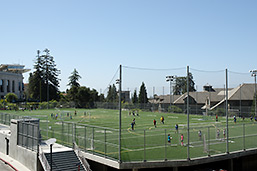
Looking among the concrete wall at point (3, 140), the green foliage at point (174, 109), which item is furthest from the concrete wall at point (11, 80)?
the concrete wall at point (3, 140)

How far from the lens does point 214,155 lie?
71.8 feet

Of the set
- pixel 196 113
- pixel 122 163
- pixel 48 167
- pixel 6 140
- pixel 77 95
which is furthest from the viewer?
pixel 77 95

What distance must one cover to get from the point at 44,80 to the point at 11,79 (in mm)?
13353

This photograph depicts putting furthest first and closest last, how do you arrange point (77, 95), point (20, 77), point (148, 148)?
point (20, 77)
point (77, 95)
point (148, 148)

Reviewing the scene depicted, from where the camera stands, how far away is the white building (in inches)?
4257

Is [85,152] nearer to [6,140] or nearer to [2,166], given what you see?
[2,166]

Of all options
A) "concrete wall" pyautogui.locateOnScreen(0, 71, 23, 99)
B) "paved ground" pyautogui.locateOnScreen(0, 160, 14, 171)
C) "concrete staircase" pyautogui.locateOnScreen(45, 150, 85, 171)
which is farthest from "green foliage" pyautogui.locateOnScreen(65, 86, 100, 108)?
"concrete staircase" pyautogui.locateOnScreen(45, 150, 85, 171)

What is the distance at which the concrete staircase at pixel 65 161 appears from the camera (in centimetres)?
2113

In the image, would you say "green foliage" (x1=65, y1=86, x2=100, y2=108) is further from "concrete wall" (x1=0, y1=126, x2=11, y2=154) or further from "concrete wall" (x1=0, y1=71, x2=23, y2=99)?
"concrete wall" (x1=0, y1=126, x2=11, y2=154)

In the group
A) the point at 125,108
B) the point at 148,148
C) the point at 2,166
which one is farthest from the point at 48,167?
the point at 125,108

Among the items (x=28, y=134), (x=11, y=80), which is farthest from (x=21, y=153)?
(x=11, y=80)

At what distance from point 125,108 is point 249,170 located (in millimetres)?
61419

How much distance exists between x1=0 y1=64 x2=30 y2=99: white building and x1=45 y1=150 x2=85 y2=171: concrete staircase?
95.9m

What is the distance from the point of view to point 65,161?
71.7 ft
